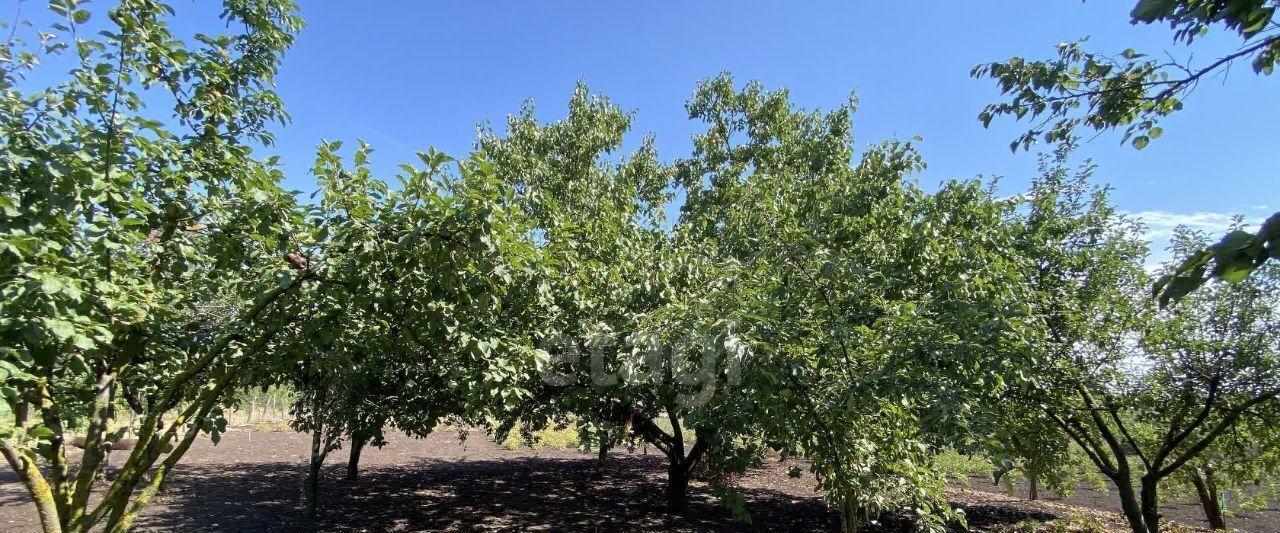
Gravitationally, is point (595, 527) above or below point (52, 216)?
below

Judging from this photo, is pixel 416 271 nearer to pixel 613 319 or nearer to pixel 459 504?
pixel 613 319

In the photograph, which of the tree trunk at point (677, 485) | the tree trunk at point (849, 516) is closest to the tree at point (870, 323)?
the tree trunk at point (849, 516)

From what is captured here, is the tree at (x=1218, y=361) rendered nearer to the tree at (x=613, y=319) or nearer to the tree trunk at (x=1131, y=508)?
the tree trunk at (x=1131, y=508)

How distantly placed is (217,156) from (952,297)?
542 cm

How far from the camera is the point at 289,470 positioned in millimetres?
13734

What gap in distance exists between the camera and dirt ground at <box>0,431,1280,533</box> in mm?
8539

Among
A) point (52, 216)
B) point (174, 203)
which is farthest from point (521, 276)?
point (52, 216)

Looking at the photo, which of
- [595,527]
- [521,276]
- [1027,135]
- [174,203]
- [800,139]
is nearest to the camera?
[1027,135]

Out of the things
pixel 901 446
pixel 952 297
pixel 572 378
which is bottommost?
pixel 901 446

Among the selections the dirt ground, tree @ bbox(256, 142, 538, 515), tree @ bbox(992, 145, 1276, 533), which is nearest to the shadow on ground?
the dirt ground

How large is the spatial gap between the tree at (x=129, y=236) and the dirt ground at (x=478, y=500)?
17.2ft

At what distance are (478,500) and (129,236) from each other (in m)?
9.04

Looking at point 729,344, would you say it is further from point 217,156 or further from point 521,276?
point 217,156

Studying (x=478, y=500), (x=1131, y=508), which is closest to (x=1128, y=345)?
(x=1131, y=508)
